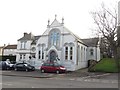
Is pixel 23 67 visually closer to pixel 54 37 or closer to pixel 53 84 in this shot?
pixel 54 37

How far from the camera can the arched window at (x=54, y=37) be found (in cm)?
4219

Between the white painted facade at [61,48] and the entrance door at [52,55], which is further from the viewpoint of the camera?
the entrance door at [52,55]

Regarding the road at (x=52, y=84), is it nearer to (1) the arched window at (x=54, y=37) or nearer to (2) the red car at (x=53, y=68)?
(2) the red car at (x=53, y=68)

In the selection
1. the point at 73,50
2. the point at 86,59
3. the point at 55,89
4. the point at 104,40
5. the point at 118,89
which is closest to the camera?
the point at 55,89

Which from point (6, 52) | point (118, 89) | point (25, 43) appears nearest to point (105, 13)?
point (25, 43)

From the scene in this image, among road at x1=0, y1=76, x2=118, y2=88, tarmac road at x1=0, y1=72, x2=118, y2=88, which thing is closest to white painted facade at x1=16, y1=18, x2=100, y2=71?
tarmac road at x1=0, y1=72, x2=118, y2=88

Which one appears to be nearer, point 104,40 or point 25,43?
point 104,40

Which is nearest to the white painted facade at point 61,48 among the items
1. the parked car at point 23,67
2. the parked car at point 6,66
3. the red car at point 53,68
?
the parked car at point 6,66

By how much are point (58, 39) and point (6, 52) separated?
142ft

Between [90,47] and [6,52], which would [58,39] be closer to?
[90,47]

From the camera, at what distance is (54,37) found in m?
42.6

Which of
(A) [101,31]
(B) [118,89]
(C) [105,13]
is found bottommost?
(B) [118,89]

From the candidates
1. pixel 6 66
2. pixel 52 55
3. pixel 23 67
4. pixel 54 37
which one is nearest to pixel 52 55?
pixel 52 55

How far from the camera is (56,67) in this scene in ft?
109
